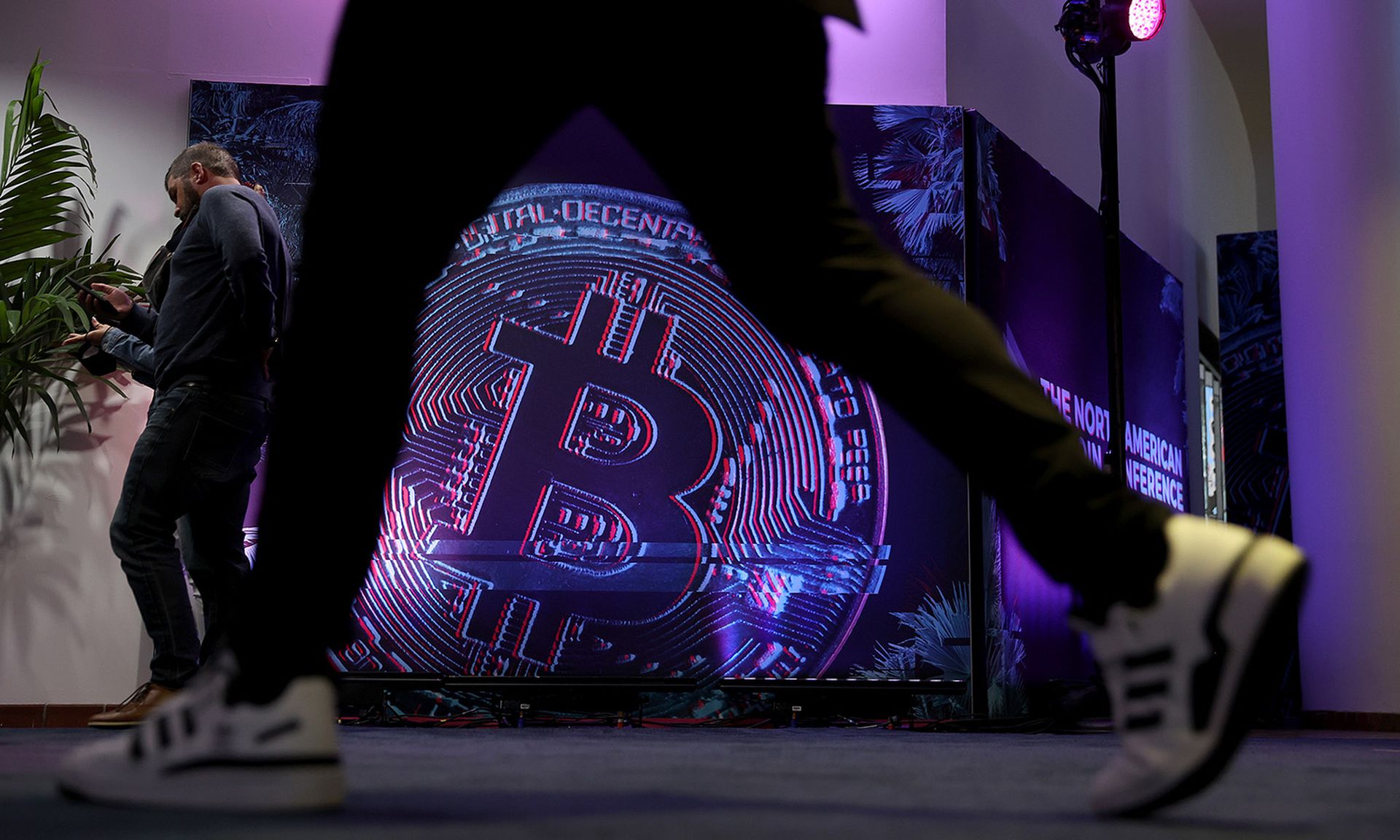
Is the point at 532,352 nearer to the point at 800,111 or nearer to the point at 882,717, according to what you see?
the point at 882,717

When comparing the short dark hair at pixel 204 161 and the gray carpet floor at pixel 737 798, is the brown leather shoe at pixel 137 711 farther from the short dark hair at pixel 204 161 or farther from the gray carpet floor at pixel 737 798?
the short dark hair at pixel 204 161

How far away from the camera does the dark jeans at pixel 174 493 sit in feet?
9.83

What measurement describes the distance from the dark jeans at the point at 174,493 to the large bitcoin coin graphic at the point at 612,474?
0.71 m

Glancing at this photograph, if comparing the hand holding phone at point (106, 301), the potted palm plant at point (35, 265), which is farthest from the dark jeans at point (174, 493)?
the potted palm plant at point (35, 265)

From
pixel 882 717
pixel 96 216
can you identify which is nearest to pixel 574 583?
pixel 882 717

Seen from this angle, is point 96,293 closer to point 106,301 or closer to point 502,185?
point 106,301

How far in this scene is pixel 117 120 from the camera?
407 centimetres

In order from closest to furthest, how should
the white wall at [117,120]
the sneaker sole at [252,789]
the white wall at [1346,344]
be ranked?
the sneaker sole at [252,789], the white wall at [117,120], the white wall at [1346,344]

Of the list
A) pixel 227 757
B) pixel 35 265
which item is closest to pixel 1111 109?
pixel 35 265

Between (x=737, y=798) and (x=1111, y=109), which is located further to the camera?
(x=1111, y=109)

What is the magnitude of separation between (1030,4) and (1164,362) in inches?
70.8

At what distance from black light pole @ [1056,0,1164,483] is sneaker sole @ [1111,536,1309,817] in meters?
2.92

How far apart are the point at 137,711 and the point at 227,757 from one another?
2.08m

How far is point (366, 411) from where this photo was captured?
1.12m
